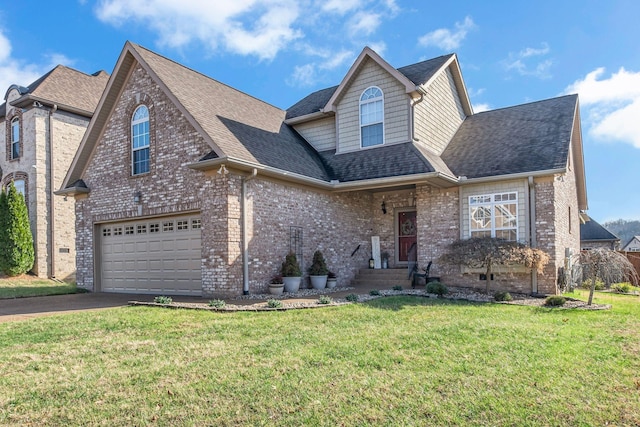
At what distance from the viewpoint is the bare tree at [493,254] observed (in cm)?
1152

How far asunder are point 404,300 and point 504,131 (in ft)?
26.9

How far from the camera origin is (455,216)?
44.6ft

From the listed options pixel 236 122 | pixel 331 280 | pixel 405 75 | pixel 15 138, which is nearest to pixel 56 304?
pixel 236 122

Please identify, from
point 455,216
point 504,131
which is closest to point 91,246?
point 455,216

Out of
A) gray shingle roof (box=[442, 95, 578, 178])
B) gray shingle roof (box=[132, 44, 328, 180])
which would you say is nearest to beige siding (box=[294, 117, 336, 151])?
gray shingle roof (box=[132, 44, 328, 180])

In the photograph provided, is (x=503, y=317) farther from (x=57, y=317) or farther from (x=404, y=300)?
(x=57, y=317)

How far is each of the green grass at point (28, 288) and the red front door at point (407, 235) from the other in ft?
35.8

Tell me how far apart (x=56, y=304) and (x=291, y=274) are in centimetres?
602

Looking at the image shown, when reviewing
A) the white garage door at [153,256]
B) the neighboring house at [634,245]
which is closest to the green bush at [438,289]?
the white garage door at [153,256]

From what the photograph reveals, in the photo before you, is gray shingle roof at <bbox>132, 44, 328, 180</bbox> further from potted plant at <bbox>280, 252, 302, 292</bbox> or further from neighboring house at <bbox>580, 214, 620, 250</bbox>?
neighboring house at <bbox>580, 214, 620, 250</bbox>

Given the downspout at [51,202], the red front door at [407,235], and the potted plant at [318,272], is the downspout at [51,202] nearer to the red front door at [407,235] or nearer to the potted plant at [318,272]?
the potted plant at [318,272]

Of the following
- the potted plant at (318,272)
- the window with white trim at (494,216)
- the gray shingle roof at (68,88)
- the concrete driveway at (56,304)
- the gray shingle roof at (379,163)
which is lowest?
the concrete driveway at (56,304)

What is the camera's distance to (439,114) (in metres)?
15.9

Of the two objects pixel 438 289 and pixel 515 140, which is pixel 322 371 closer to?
pixel 438 289
